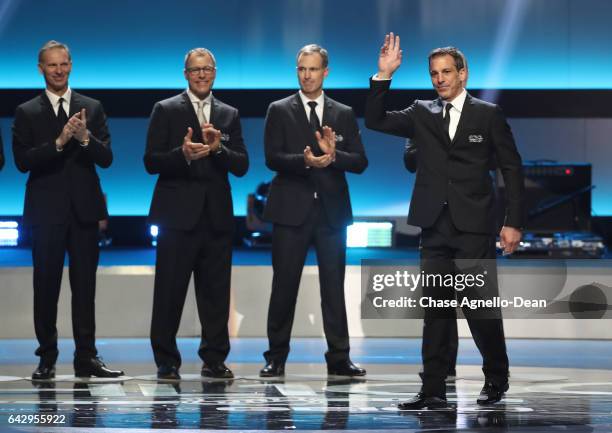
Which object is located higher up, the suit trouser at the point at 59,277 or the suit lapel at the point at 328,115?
the suit lapel at the point at 328,115

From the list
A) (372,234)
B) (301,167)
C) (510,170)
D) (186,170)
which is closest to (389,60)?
(510,170)

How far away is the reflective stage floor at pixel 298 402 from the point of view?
368 centimetres

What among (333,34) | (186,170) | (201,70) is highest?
(333,34)

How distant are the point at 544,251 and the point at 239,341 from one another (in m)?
2.87

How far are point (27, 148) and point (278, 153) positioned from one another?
1139 millimetres

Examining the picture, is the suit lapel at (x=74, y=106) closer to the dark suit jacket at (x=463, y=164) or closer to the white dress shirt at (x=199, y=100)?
the white dress shirt at (x=199, y=100)

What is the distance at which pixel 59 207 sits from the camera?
504 cm

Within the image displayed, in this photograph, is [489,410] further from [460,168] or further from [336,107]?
[336,107]

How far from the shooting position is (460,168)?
418cm

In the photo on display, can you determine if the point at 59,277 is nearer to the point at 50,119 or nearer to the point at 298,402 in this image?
the point at 50,119

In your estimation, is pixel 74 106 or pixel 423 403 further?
pixel 74 106

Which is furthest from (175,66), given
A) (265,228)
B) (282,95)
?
(265,228)

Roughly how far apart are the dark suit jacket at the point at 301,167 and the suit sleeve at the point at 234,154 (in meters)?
0.12

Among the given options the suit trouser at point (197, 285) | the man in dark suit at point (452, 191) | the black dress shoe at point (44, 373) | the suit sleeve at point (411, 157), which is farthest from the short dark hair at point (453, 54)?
the black dress shoe at point (44, 373)
